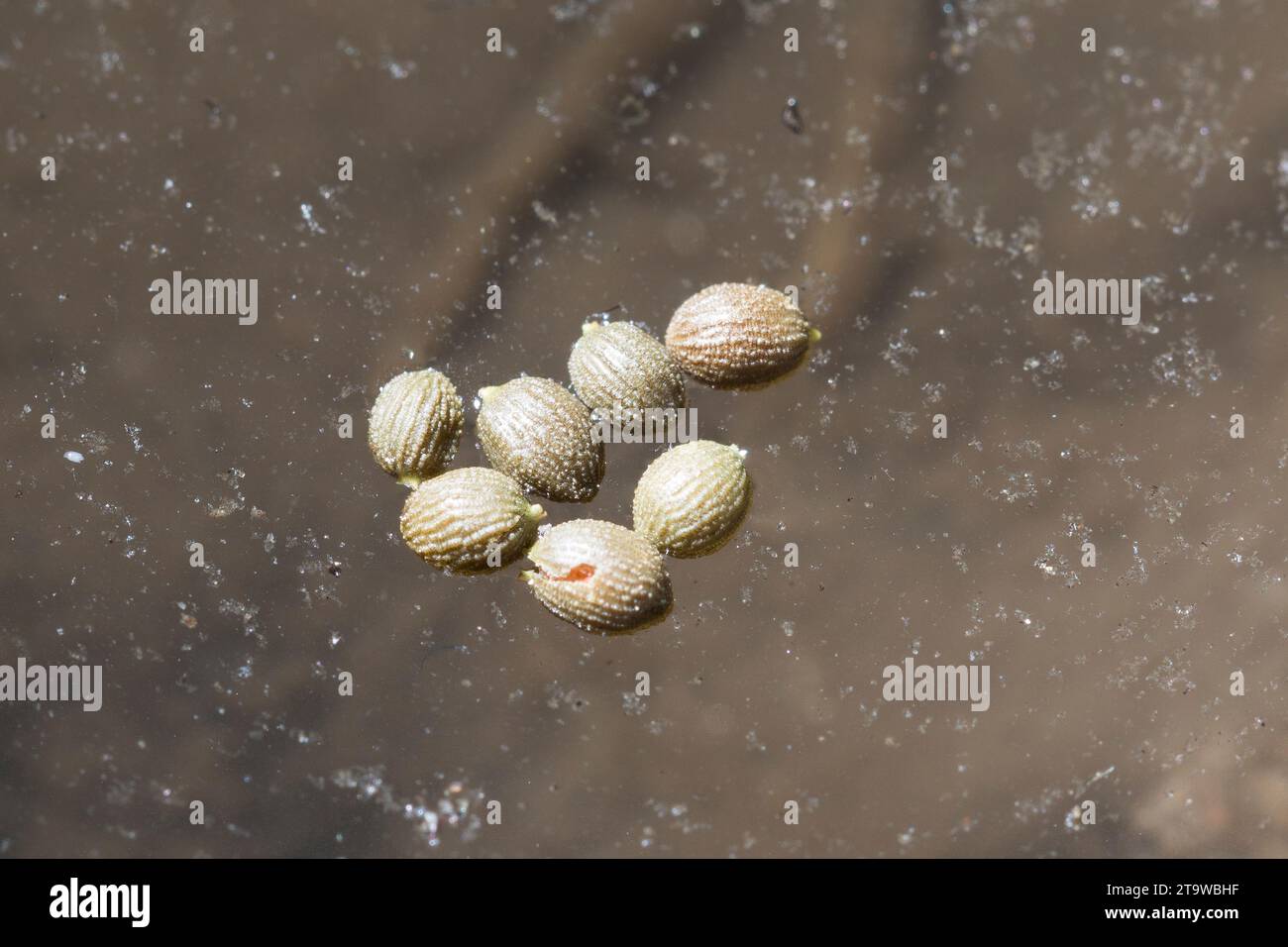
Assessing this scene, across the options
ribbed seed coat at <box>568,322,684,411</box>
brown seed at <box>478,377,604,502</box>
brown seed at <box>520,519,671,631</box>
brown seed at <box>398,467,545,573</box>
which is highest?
ribbed seed coat at <box>568,322,684,411</box>

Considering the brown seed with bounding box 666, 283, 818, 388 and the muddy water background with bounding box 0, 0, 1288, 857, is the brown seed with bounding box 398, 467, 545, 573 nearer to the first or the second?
the muddy water background with bounding box 0, 0, 1288, 857

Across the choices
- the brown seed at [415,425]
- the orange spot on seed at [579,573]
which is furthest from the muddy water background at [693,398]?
the orange spot on seed at [579,573]

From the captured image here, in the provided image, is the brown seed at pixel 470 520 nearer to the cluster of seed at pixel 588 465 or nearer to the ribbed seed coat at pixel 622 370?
the cluster of seed at pixel 588 465

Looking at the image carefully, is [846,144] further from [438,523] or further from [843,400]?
[438,523]

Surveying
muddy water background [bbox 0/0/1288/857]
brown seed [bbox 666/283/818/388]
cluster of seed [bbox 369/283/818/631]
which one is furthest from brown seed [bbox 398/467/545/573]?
brown seed [bbox 666/283/818/388]

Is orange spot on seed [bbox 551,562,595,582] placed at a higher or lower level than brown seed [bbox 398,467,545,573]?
lower
